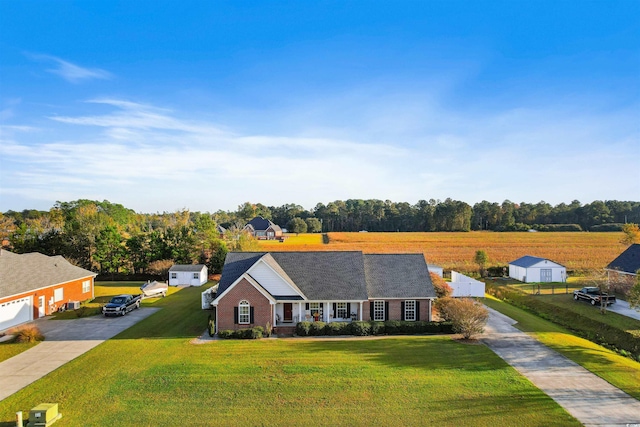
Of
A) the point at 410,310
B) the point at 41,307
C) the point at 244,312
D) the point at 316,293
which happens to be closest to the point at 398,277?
the point at 410,310

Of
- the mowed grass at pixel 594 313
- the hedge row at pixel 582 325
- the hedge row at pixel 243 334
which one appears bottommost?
the hedge row at pixel 582 325

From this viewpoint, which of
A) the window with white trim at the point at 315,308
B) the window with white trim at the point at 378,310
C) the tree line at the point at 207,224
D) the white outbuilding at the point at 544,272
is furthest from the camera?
the tree line at the point at 207,224

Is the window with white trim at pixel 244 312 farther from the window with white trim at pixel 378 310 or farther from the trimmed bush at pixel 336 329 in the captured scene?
the window with white trim at pixel 378 310

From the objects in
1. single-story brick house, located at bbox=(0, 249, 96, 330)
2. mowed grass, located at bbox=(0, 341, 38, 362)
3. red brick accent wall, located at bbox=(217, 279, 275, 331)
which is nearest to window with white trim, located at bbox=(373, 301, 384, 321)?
red brick accent wall, located at bbox=(217, 279, 275, 331)

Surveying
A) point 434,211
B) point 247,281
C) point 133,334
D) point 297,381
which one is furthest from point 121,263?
point 434,211

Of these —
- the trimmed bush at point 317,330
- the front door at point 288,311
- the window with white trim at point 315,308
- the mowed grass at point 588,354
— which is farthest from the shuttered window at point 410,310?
the front door at point 288,311

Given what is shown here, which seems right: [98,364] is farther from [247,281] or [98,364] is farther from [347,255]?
[347,255]
